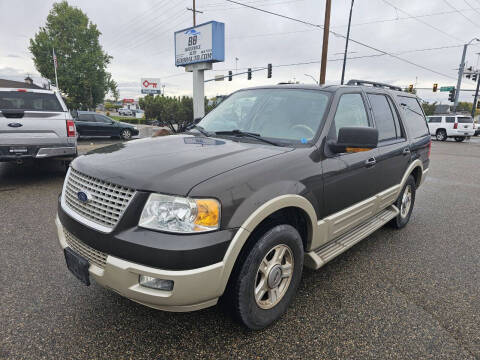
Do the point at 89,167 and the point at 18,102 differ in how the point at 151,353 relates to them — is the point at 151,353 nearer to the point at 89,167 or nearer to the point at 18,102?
the point at 89,167

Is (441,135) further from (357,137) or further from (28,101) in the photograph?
(28,101)

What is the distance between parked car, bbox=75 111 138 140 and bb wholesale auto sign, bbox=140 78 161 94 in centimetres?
2689

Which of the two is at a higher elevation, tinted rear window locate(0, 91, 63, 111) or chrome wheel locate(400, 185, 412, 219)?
tinted rear window locate(0, 91, 63, 111)

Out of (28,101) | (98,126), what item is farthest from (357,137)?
(98,126)

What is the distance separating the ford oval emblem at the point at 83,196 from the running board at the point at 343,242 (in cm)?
171

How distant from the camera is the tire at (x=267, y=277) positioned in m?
2.00

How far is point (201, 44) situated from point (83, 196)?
615 inches

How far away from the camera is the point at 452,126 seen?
2153cm

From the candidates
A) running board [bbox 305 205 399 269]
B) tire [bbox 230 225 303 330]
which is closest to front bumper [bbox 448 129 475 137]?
running board [bbox 305 205 399 269]

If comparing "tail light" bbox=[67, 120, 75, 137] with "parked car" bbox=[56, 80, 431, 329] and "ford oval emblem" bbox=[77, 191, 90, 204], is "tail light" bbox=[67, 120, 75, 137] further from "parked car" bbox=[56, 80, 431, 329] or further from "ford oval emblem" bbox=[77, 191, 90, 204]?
"ford oval emblem" bbox=[77, 191, 90, 204]

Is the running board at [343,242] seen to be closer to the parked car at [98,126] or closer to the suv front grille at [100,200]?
the suv front grille at [100,200]

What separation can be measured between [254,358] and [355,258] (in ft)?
6.23

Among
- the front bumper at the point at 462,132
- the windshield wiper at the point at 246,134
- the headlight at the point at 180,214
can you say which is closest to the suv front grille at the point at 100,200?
the headlight at the point at 180,214

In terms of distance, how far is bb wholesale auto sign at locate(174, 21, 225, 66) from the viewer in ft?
50.3
